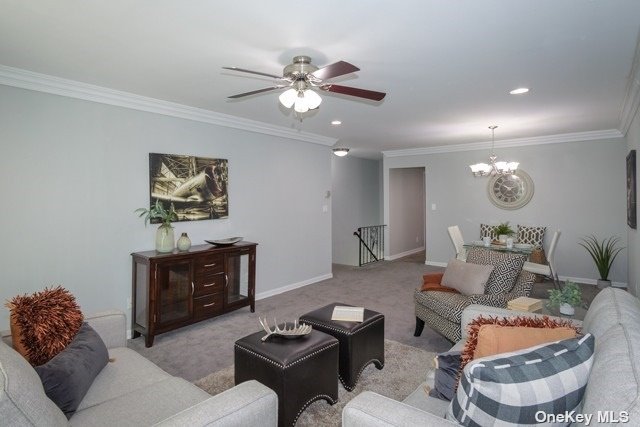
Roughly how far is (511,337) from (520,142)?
5.83 m

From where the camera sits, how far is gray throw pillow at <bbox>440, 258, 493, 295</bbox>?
3037 millimetres

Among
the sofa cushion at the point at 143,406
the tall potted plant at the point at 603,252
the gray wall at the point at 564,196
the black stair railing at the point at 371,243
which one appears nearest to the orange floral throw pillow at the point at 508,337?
the sofa cushion at the point at 143,406

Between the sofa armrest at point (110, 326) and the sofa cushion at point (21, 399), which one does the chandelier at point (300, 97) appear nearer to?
the sofa armrest at point (110, 326)

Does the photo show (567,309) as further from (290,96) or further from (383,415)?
(290,96)

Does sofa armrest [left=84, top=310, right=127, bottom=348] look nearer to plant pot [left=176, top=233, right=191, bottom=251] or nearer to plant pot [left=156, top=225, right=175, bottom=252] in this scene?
plant pot [left=156, top=225, right=175, bottom=252]

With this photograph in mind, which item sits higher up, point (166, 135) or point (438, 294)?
point (166, 135)

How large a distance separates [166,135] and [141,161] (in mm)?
418

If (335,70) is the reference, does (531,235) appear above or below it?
below

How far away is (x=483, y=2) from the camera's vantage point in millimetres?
1899

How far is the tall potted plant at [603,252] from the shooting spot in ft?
17.5

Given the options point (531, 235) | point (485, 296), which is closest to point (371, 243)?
point (531, 235)

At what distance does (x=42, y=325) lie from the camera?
1647 mm

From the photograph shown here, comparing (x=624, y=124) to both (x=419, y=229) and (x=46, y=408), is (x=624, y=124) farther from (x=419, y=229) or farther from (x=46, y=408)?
(x=46, y=408)

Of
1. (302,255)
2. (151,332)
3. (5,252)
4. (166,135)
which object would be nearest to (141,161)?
(166,135)
